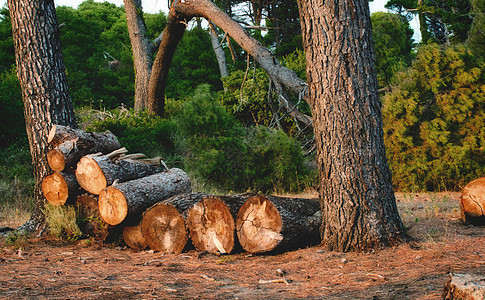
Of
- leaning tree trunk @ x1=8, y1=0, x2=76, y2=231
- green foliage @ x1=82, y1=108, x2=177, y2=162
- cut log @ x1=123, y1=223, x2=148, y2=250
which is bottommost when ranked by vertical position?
cut log @ x1=123, y1=223, x2=148, y2=250

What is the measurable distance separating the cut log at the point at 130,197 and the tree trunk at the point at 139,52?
252 inches

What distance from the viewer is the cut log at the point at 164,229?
4.80 meters

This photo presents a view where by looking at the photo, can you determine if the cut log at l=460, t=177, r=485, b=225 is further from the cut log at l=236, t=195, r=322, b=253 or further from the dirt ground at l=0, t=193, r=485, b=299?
the cut log at l=236, t=195, r=322, b=253

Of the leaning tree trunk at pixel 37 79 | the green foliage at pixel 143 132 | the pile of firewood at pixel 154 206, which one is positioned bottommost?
the pile of firewood at pixel 154 206

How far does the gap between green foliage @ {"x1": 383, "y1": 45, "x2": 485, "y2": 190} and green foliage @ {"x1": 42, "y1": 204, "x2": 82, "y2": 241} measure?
6597mm

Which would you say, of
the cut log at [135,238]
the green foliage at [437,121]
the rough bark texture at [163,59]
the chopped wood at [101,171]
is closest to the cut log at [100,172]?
the chopped wood at [101,171]

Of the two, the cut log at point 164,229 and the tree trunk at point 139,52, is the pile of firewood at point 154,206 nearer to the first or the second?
the cut log at point 164,229

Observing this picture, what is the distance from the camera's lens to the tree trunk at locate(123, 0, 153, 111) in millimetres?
11562

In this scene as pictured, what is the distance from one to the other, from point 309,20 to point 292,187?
20.8 feet

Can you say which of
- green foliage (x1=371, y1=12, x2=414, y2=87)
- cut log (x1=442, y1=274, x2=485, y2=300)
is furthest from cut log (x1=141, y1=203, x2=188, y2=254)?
green foliage (x1=371, y1=12, x2=414, y2=87)

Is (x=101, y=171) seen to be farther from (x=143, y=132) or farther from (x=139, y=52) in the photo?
(x=139, y=52)

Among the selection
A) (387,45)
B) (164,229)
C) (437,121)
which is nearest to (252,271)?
(164,229)

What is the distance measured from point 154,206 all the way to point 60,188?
4.74 ft

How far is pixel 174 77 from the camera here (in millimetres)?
19750
